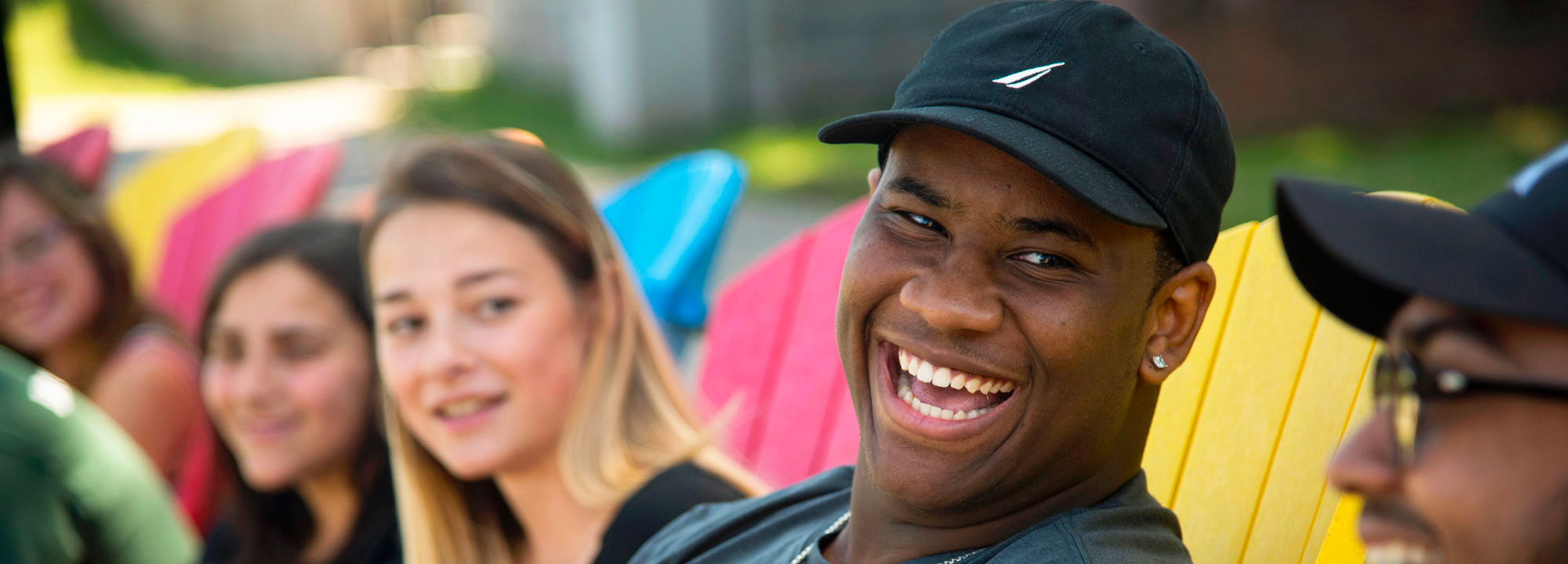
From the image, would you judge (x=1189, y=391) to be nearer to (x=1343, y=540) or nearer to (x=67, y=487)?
(x=1343, y=540)

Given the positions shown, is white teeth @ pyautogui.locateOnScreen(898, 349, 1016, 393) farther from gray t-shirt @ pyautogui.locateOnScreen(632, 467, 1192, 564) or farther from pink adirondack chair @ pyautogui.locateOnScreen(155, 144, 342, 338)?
pink adirondack chair @ pyautogui.locateOnScreen(155, 144, 342, 338)

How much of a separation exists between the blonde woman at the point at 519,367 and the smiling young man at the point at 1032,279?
100 cm

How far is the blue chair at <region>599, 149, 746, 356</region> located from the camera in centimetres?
418

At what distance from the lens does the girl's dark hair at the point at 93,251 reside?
15.8 feet

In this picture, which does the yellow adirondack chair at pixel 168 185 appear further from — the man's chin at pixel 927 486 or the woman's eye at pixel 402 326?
the man's chin at pixel 927 486

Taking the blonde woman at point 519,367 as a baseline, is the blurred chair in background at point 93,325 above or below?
below

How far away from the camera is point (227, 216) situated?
6.25m

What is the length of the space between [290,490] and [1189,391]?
8.57 feet

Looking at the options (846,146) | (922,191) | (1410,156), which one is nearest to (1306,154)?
(1410,156)

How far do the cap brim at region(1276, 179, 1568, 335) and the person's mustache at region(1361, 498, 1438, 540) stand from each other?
19cm

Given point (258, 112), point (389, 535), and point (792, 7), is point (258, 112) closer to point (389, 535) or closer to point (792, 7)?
point (792, 7)

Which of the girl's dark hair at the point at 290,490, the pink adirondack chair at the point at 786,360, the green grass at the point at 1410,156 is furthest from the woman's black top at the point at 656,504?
the green grass at the point at 1410,156

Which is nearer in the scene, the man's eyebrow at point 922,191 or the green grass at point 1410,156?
the man's eyebrow at point 922,191

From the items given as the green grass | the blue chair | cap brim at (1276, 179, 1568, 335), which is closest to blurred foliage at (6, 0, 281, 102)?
the green grass
